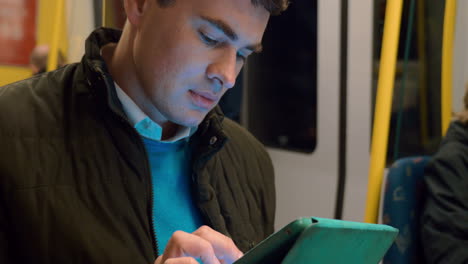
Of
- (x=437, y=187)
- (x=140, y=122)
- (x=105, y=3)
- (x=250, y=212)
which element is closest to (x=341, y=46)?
(x=437, y=187)

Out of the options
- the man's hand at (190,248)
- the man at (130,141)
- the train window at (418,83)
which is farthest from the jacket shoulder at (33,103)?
the train window at (418,83)

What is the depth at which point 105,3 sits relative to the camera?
6.12 ft

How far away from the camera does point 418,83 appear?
8.95 feet

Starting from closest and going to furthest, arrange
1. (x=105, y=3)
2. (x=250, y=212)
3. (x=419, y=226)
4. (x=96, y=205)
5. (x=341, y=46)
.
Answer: (x=96, y=205) → (x=250, y=212) → (x=105, y=3) → (x=419, y=226) → (x=341, y=46)

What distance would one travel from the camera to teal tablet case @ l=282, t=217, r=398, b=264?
0.65 meters

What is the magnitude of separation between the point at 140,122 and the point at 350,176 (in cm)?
195

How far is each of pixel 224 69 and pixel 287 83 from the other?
7.57 ft

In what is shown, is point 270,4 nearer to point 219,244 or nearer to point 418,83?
point 219,244

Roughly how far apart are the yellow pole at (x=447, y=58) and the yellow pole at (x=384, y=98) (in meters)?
0.39

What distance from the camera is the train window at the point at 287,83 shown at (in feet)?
10.6

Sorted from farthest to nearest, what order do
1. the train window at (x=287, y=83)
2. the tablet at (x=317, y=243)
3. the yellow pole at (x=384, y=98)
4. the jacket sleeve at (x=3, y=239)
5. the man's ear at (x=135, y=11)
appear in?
the train window at (x=287, y=83) → the yellow pole at (x=384, y=98) → the man's ear at (x=135, y=11) → the jacket sleeve at (x=3, y=239) → the tablet at (x=317, y=243)

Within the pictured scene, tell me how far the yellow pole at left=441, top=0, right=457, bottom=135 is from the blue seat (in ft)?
1.78

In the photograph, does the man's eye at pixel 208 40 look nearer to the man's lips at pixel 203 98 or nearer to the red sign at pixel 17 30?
the man's lips at pixel 203 98

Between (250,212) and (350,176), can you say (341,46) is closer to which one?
(350,176)
